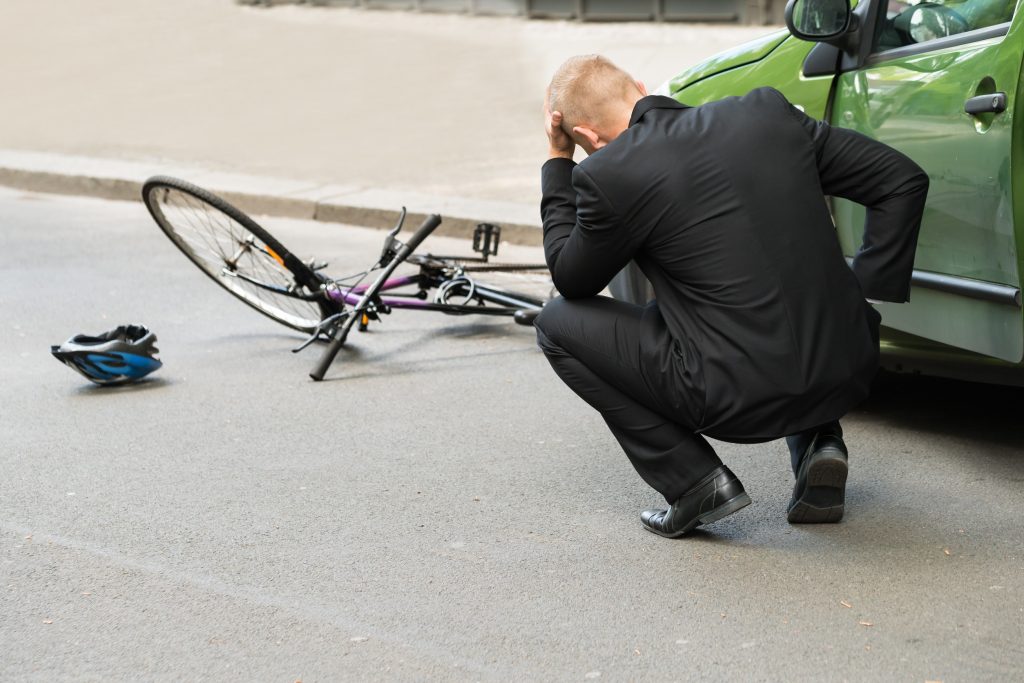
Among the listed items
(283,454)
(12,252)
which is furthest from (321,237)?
(283,454)

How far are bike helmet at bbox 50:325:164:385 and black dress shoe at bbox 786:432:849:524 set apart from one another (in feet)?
9.56

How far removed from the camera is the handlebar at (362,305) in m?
5.71

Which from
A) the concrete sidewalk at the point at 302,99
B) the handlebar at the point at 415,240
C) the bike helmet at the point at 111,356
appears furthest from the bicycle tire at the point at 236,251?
the concrete sidewalk at the point at 302,99

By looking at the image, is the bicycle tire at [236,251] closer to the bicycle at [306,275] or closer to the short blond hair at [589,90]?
the bicycle at [306,275]

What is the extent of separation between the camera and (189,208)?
21.1ft

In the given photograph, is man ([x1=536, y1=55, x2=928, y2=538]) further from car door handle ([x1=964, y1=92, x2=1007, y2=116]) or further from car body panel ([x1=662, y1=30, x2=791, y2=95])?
car body panel ([x1=662, y1=30, x2=791, y2=95])

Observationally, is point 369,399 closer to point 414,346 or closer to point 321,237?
point 414,346

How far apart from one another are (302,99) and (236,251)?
8.04m

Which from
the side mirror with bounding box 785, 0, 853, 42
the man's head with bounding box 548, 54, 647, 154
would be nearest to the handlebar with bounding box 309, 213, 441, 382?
the side mirror with bounding box 785, 0, 853, 42

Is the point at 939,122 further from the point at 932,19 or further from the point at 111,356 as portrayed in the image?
the point at 111,356

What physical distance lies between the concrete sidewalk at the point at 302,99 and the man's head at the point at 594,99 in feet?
16.0

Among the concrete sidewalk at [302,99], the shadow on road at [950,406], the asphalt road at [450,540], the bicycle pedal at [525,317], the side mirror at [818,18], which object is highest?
the side mirror at [818,18]

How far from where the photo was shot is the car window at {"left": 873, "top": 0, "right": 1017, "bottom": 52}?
4.26 m

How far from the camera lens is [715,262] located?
138 inches
